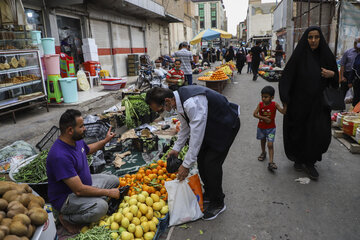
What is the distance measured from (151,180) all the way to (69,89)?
535cm

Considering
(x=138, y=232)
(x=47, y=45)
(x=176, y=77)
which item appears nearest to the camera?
(x=138, y=232)

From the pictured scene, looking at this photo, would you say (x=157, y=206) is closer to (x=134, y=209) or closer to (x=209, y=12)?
Answer: (x=134, y=209)

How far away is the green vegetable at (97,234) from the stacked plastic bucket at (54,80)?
598cm

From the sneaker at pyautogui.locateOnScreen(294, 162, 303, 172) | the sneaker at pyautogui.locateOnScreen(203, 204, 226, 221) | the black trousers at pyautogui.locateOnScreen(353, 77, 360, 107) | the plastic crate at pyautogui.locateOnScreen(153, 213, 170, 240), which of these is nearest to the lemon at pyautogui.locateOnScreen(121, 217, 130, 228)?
the plastic crate at pyautogui.locateOnScreen(153, 213, 170, 240)

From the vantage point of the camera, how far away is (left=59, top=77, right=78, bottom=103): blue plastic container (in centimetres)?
762

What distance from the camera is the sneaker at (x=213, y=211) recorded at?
10.2ft

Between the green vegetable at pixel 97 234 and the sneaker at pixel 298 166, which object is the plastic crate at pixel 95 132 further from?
the sneaker at pixel 298 166

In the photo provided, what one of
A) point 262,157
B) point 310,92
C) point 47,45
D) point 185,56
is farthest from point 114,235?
point 185,56

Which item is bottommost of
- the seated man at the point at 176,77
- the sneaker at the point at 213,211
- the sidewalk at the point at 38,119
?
the sneaker at the point at 213,211

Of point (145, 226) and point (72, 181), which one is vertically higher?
point (72, 181)

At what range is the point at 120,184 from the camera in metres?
3.60

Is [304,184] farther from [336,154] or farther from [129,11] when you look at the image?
[129,11]

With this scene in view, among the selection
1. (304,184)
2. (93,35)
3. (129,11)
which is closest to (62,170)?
(304,184)

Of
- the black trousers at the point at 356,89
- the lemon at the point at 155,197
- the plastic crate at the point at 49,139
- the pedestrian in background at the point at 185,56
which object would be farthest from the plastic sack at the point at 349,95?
the plastic crate at the point at 49,139
